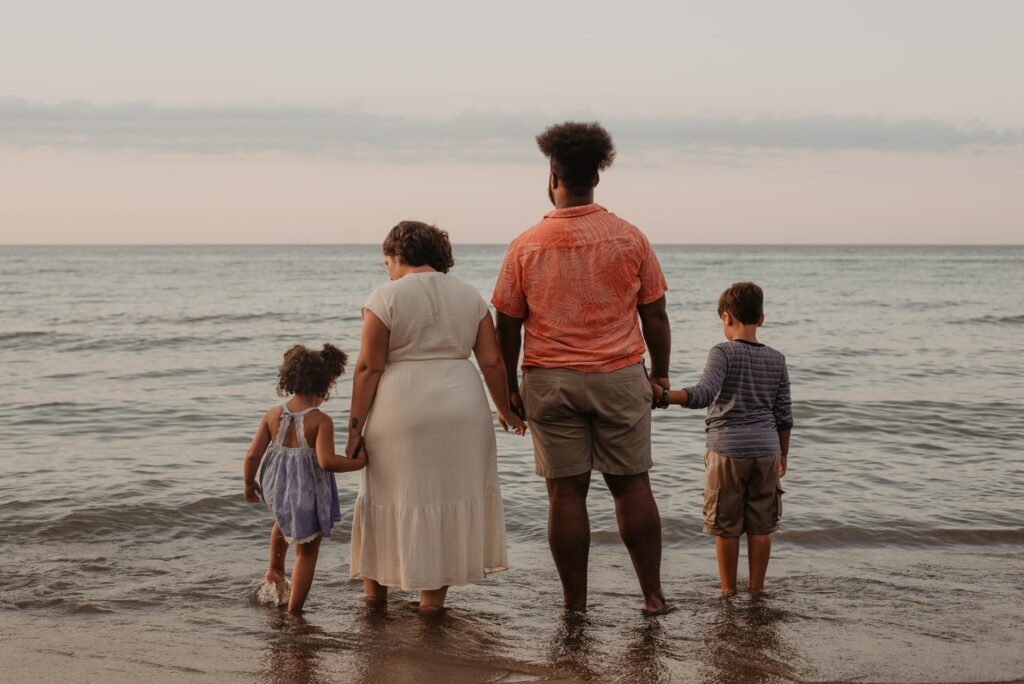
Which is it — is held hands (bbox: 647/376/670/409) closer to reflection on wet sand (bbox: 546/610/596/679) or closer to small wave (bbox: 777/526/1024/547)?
reflection on wet sand (bbox: 546/610/596/679)

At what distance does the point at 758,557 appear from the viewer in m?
4.64

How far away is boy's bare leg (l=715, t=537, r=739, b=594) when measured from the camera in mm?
4648

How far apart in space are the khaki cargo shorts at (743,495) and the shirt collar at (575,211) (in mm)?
1321

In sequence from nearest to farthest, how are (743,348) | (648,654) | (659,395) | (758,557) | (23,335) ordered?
(648,654)
(659,395)
(743,348)
(758,557)
(23,335)

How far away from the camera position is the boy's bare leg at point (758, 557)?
15.1 ft

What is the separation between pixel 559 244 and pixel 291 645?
2.00 m

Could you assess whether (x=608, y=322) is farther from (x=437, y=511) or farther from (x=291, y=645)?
(x=291, y=645)

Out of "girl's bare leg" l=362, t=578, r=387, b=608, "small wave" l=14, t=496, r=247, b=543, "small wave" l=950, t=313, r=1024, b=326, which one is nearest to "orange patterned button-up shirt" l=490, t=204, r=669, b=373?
"girl's bare leg" l=362, t=578, r=387, b=608

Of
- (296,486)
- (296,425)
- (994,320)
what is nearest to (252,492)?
(296,486)

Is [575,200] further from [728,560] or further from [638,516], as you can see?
[728,560]

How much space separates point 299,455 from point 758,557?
222cm

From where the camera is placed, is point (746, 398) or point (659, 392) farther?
point (746, 398)

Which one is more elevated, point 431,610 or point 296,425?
point 296,425

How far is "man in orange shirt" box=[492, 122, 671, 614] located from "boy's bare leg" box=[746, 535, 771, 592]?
0.72 m
